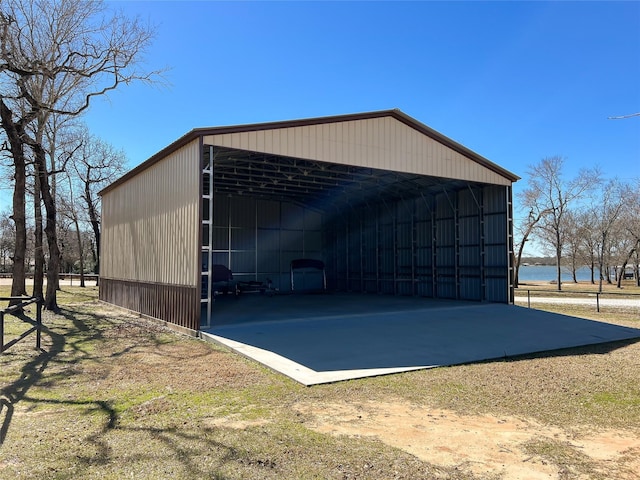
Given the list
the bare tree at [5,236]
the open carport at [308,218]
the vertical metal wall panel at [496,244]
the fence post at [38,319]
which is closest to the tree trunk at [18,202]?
the open carport at [308,218]

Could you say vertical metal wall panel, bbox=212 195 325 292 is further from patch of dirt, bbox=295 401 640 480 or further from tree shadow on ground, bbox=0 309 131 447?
patch of dirt, bbox=295 401 640 480

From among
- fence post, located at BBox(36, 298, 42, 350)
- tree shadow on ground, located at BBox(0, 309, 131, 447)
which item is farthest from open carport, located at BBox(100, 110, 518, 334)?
fence post, located at BBox(36, 298, 42, 350)

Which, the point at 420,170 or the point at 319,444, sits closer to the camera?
the point at 319,444

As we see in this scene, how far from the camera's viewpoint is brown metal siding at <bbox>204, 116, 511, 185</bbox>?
11.0m

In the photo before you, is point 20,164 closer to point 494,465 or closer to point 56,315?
point 56,315

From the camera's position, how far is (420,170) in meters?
13.5

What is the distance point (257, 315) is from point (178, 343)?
374cm

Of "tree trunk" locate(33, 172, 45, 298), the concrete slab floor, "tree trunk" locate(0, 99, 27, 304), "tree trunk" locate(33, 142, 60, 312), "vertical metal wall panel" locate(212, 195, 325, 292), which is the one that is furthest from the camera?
"vertical metal wall panel" locate(212, 195, 325, 292)

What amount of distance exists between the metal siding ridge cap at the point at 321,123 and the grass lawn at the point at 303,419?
17.0 ft

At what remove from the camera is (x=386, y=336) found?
9.70 meters

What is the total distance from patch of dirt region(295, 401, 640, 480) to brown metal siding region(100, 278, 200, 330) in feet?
19.2

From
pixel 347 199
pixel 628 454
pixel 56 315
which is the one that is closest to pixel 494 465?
pixel 628 454

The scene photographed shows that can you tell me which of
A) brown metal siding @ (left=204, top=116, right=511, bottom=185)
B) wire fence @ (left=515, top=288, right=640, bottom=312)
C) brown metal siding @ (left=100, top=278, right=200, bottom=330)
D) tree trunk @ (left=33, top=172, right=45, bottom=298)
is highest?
brown metal siding @ (left=204, top=116, right=511, bottom=185)

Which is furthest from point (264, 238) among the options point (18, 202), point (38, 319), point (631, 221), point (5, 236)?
point (5, 236)
